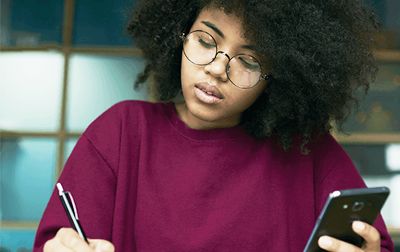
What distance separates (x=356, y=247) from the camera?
1.00 metres

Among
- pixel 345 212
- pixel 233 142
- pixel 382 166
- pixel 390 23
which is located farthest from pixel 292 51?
pixel 382 166

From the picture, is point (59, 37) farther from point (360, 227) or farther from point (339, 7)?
point (360, 227)

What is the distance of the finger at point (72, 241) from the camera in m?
0.92

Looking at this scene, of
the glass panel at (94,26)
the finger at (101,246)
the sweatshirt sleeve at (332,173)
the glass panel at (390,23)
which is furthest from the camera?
the glass panel at (94,26)

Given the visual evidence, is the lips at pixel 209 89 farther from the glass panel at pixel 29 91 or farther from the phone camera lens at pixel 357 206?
the glass panel at pixel 29 91

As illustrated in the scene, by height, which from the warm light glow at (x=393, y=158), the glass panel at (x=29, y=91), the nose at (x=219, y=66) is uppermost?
the warm light glow at (x=393, y=158)

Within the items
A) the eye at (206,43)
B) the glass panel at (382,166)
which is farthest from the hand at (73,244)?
the glass panel at (382,166)

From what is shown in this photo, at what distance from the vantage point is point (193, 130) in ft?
4.13

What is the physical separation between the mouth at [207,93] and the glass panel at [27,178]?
5.29ft

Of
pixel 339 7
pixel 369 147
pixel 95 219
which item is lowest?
pixel 95 219

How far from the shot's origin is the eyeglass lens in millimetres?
1140

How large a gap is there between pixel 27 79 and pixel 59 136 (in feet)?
0.91

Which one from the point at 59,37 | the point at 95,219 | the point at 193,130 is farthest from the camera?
the point at 59,37

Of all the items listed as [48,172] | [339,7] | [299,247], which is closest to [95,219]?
[299,247]
